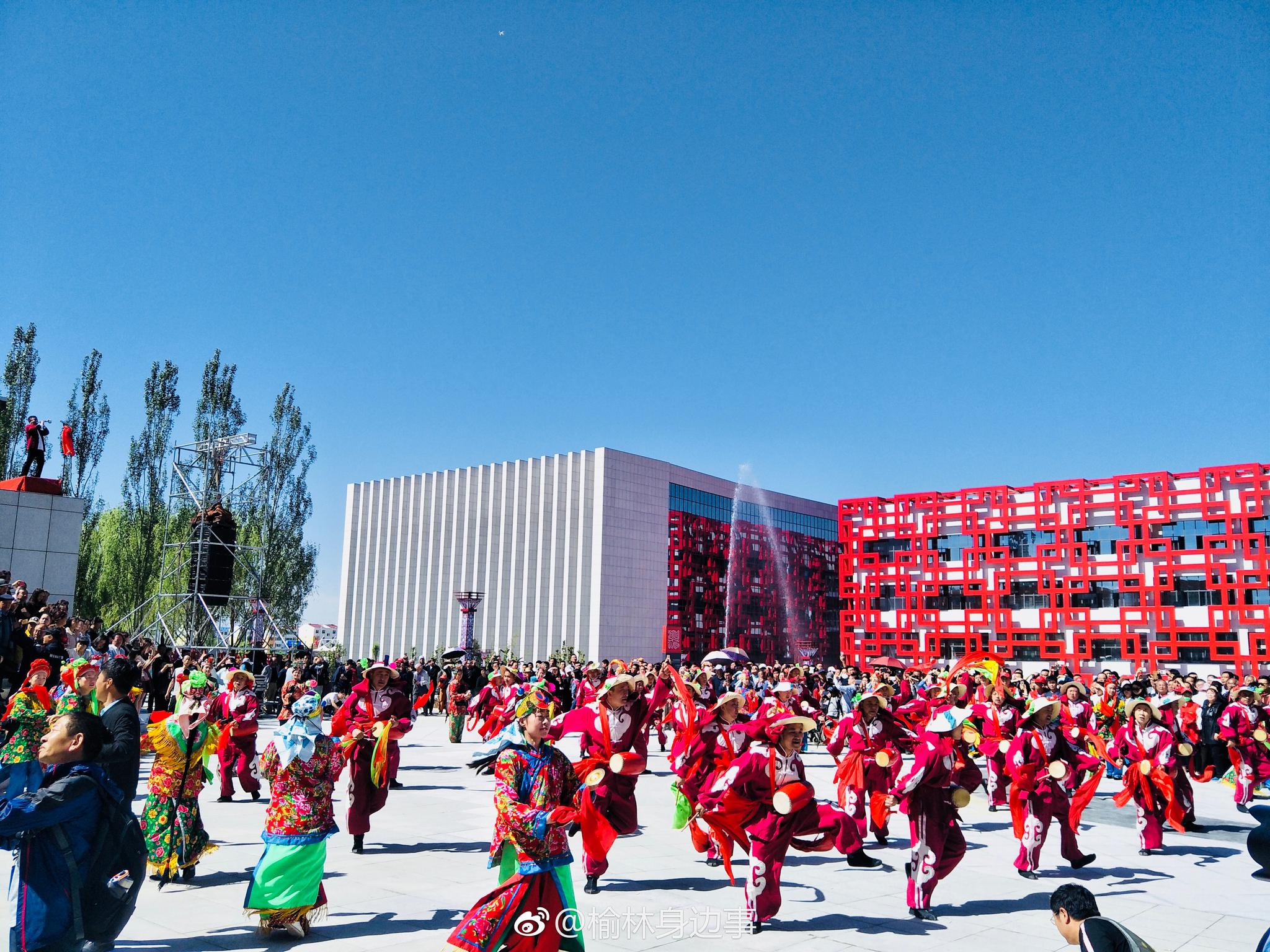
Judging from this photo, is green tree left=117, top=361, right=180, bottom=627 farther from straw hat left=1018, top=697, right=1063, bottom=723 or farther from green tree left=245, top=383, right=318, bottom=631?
straw hat left=1018, top=697, right=1063, bottom=723

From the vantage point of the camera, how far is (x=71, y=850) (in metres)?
4.47

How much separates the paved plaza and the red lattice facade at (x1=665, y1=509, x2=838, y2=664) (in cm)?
4455

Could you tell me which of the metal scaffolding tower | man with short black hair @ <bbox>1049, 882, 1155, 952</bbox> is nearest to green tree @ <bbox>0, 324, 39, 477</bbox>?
the metal scaffolding tower

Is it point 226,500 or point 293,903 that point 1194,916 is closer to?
point 293,903

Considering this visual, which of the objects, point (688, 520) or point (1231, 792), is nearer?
point (1231, 792)

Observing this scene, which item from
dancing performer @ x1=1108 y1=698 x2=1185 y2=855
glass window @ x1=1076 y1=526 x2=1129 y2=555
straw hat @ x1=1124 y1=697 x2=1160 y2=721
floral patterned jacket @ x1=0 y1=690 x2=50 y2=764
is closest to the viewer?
floral patterned jacket @ x1=0 y1=690 x2=50 y2=764

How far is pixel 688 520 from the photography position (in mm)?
57375

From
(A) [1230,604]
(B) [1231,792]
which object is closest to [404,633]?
(A) [1230,604]

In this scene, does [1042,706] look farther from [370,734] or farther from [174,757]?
[174,757]

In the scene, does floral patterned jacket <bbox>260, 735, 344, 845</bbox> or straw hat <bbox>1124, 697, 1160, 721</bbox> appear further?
straw hat <bbox>1124, 697, 1160, 721</bbox>

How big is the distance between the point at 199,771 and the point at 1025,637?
4652 centimetres

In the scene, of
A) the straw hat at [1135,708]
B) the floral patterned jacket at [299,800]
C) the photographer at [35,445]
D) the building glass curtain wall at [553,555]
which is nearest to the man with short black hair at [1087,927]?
the floral patterned jacket at [299,800]

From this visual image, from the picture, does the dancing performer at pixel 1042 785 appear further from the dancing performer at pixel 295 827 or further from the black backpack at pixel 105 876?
the black backpack at pixel 105 876

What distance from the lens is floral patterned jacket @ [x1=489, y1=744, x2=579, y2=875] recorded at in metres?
5.16
